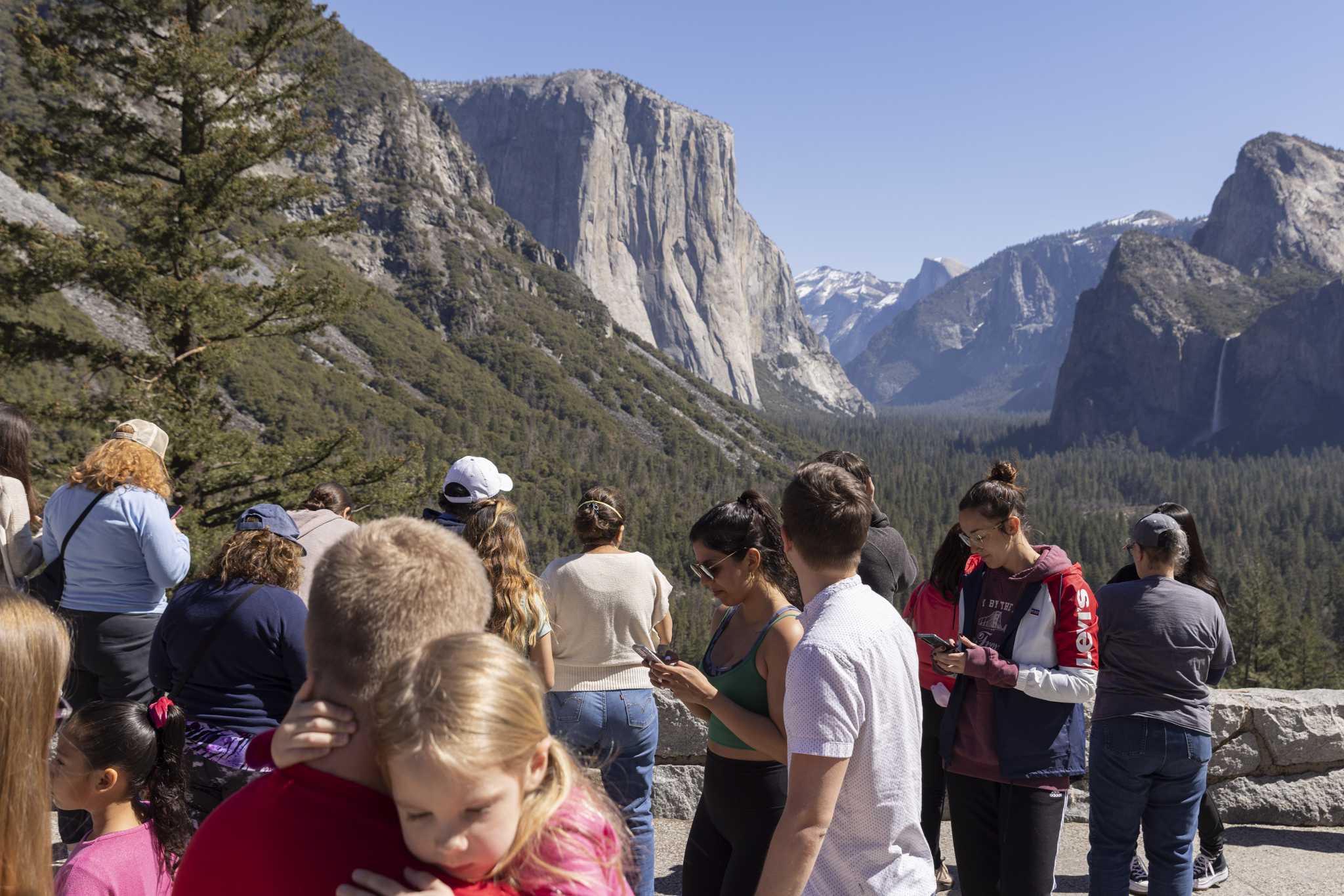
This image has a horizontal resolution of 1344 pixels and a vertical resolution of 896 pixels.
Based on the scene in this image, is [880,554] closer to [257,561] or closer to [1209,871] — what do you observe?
[1209,871]

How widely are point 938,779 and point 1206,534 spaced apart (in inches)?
4818

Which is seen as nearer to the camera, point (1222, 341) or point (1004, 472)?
point (1004, 472)

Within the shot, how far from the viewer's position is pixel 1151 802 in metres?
3.90

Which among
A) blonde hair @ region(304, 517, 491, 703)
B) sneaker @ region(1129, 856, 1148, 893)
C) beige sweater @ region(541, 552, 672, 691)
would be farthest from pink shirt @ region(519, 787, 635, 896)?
sneaker @ region(1129, 856, 1148, 893)

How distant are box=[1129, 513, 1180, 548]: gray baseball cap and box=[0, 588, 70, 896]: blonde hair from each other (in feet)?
12.7

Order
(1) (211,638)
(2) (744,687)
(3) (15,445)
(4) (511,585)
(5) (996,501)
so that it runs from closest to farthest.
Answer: (2) (744,687)
(1) (211,638)
(5) (996,501)
(4) (511,585)
(3) (15,445)

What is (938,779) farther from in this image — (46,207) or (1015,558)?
(46,207)

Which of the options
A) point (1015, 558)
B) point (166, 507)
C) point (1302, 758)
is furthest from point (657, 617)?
point (1302, 758)

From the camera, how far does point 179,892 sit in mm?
1357

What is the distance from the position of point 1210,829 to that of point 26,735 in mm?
5594

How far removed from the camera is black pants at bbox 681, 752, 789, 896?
10.1 ft

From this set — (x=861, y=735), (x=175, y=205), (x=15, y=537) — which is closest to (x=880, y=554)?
(x=861, y=735)

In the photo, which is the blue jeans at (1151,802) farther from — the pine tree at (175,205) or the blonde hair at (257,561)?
the pine tree at (175,205)

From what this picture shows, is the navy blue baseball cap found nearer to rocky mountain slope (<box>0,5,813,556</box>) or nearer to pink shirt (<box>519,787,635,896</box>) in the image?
pink shirt (<box>519,787,635,896</box>)
